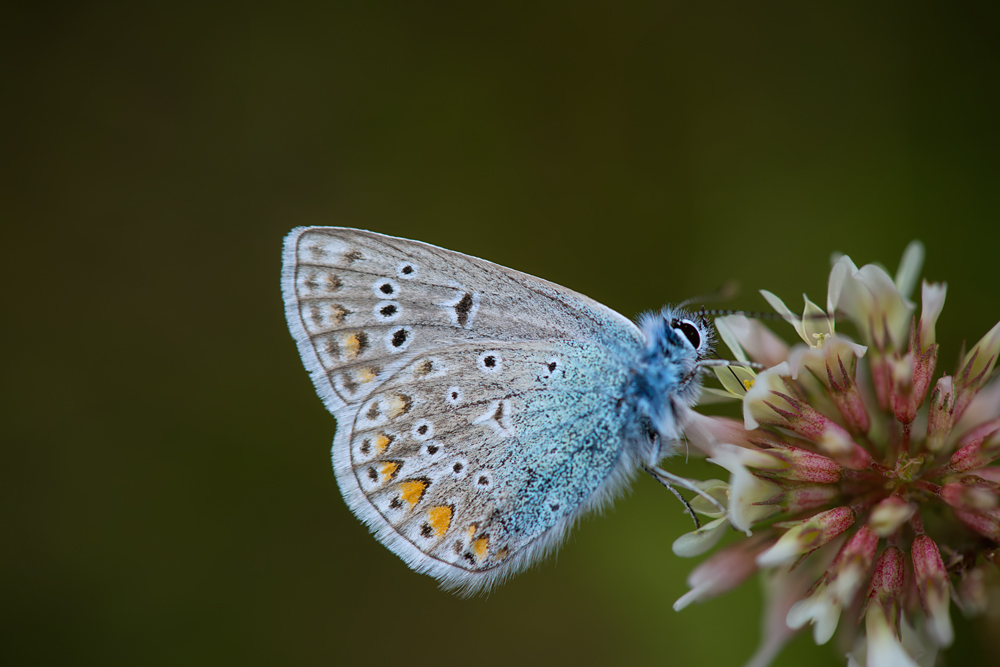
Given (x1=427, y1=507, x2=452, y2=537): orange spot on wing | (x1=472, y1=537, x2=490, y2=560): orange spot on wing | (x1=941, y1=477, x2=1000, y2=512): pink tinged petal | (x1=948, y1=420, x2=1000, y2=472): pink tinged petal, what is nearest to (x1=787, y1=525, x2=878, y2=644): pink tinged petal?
(x1=941, y1=477, x2=1000, y2=512): pink tinged petal

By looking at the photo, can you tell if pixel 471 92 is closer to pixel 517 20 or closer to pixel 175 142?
pixel 517 20

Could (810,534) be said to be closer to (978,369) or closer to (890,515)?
(890,515)

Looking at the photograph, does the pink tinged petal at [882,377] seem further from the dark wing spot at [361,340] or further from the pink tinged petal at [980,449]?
the dark wing spot at [361,340]

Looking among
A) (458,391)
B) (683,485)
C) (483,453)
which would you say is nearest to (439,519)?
(483,453)

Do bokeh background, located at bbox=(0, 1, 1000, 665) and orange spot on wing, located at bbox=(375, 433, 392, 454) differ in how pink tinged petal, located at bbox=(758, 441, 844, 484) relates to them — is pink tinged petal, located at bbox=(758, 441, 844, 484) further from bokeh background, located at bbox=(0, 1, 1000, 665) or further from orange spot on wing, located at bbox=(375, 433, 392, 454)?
bokeh background, located at bbox=(0, 1, 1000, 665)

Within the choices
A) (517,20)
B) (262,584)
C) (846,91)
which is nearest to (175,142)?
(517,20)
